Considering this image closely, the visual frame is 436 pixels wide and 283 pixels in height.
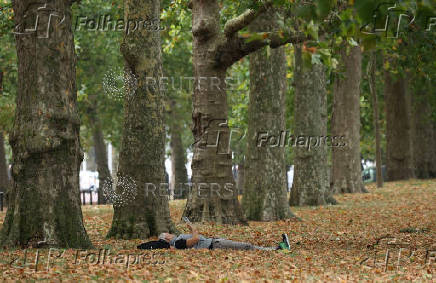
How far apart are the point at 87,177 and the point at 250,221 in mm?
37429

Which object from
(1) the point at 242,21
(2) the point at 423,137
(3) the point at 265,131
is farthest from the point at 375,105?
(1) the point at 242,21

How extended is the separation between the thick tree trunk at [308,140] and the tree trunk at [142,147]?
943 centimetres

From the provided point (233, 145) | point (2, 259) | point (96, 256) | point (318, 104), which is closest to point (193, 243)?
point (96, 256)

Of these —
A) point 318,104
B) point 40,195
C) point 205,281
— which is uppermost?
point 318,104

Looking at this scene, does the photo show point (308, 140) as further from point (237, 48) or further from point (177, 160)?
point (177, 160)

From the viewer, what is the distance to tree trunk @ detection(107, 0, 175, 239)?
12.8 m

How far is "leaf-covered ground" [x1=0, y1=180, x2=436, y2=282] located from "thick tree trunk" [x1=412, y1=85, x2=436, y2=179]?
60.3ft

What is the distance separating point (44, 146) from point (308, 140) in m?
12.5

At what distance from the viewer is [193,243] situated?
1120cm

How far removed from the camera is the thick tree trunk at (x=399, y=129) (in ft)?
109

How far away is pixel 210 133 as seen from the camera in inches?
611

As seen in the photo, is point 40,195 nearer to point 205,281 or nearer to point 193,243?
point 193,243

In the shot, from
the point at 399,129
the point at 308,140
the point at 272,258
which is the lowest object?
the point at 272,258

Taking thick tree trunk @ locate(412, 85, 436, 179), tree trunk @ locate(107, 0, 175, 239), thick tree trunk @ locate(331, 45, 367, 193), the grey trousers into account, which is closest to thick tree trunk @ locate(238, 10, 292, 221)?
tree trunk @ locate(107, 0, 175, 239)
